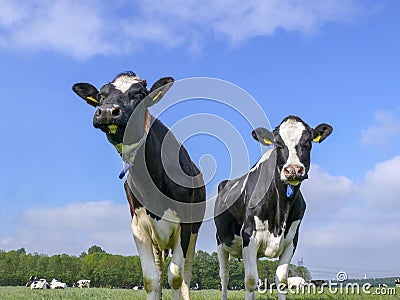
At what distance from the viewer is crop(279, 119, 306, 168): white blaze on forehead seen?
30.1 feet

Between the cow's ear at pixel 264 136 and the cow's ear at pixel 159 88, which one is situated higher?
the cow's ear at pixel 264 136

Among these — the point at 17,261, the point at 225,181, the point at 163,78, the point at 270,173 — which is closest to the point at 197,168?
the point at 270,173

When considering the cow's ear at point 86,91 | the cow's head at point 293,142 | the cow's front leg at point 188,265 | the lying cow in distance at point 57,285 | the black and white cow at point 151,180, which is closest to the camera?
the black and white cow at point 151,180

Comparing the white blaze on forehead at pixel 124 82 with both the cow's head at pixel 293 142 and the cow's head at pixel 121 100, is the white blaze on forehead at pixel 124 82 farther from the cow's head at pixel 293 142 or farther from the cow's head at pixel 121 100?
the cow's head at pixel 293 142

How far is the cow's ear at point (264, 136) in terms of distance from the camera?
10.2m

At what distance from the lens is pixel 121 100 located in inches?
271

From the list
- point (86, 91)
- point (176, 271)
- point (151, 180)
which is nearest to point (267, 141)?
point (151, 180)

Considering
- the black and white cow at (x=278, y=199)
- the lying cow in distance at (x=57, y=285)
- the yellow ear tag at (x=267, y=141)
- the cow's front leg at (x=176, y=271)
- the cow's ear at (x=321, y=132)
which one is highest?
the cow's ear at (x=321, y=132)

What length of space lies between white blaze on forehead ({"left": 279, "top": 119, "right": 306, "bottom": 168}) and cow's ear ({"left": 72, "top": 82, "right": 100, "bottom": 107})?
12.2ft

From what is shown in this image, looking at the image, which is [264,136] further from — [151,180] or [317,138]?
[151,180]

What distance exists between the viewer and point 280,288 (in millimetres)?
9234

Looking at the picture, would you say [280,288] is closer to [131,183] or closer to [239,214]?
[239,214]

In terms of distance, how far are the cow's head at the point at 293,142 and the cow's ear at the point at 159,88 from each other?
280 centimetres

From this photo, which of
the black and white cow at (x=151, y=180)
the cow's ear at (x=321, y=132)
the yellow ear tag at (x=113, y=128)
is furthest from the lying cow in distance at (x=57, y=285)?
the yellow ear tag at (x=113, y=128)
